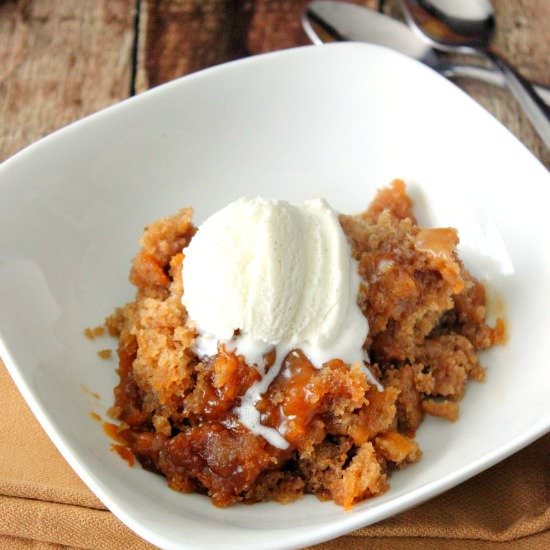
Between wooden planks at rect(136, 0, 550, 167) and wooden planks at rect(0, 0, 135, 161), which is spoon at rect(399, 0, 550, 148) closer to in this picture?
wooden planks at rect(136, 0, 550, 167)

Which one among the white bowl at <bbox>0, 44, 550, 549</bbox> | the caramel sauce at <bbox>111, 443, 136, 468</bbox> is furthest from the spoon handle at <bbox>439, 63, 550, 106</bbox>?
the caramel sauce at <bbox>111, 443, 136, 468</bbox>

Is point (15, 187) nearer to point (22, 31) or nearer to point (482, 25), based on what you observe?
point (22, 31)

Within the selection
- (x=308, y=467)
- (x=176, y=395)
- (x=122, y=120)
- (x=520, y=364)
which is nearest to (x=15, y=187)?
(x=122, y=120)

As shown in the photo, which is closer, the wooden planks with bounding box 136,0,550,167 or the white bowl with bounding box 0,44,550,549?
the white bowl with bounding box 0,44,550,549

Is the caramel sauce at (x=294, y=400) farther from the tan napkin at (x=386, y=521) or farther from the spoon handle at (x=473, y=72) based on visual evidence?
the spoon handle at (x=473, y=72)

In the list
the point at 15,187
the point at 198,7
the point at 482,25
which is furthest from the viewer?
the point at 198,7

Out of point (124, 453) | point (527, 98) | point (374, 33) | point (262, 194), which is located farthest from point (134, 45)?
point (124, 453)

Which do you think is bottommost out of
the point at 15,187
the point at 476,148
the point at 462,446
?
the point at 462,446
